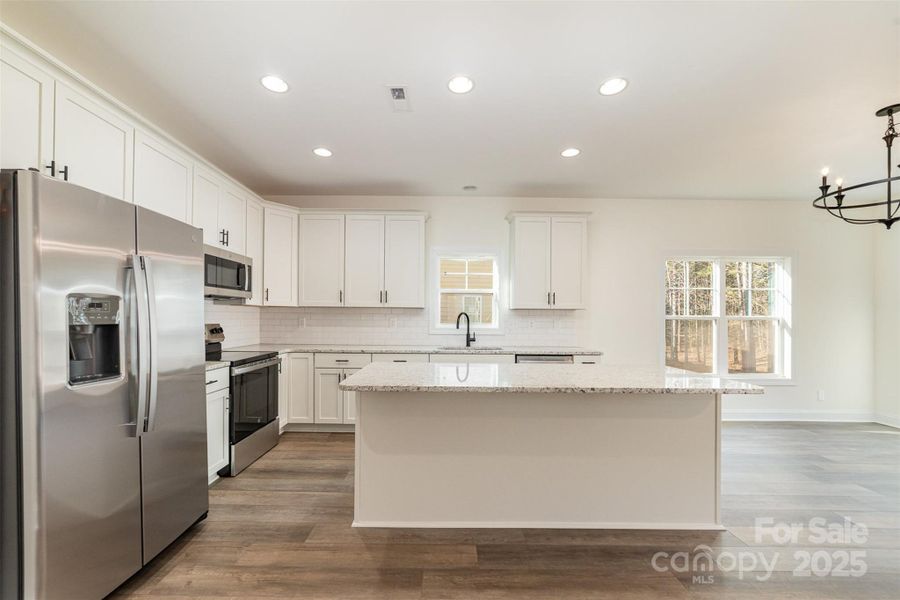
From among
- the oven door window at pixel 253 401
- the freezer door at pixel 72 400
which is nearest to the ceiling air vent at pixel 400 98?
the freezer door at pixel 72 400

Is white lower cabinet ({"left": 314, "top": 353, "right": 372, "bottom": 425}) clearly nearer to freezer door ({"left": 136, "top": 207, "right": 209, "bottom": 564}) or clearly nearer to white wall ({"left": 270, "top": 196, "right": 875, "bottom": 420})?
white wall ({"left": 270, "top": 196, "right": 875, "bottom": 420})

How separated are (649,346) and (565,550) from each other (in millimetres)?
3385

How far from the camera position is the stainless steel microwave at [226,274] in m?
3.24

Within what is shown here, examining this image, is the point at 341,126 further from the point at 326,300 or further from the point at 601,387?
the point at 601,387

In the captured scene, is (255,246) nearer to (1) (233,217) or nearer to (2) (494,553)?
(1) (233,217)

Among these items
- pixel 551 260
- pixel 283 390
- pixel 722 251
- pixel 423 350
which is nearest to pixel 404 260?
pixel 423 350

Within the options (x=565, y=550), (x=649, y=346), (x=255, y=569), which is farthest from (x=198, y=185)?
(x=649, y=346)

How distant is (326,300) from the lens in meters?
4.59

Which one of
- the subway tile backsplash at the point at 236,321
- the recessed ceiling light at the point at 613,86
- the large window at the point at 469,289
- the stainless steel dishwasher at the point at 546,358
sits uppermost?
the recessed ceiling light at the point at 613,86

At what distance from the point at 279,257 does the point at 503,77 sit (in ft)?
10.2

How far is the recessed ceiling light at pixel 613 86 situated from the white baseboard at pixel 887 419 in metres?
5.38

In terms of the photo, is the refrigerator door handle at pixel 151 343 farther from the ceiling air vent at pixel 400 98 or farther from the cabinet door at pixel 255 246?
the cabinet door at pixel 255 246

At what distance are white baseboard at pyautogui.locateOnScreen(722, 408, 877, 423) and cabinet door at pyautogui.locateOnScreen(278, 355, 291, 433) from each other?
5.10 metres

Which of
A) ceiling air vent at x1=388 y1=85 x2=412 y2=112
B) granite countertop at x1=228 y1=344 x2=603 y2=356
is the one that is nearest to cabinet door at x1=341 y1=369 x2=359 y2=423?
granite countertop at x1=228 y1=344 x2=603 y2=356
